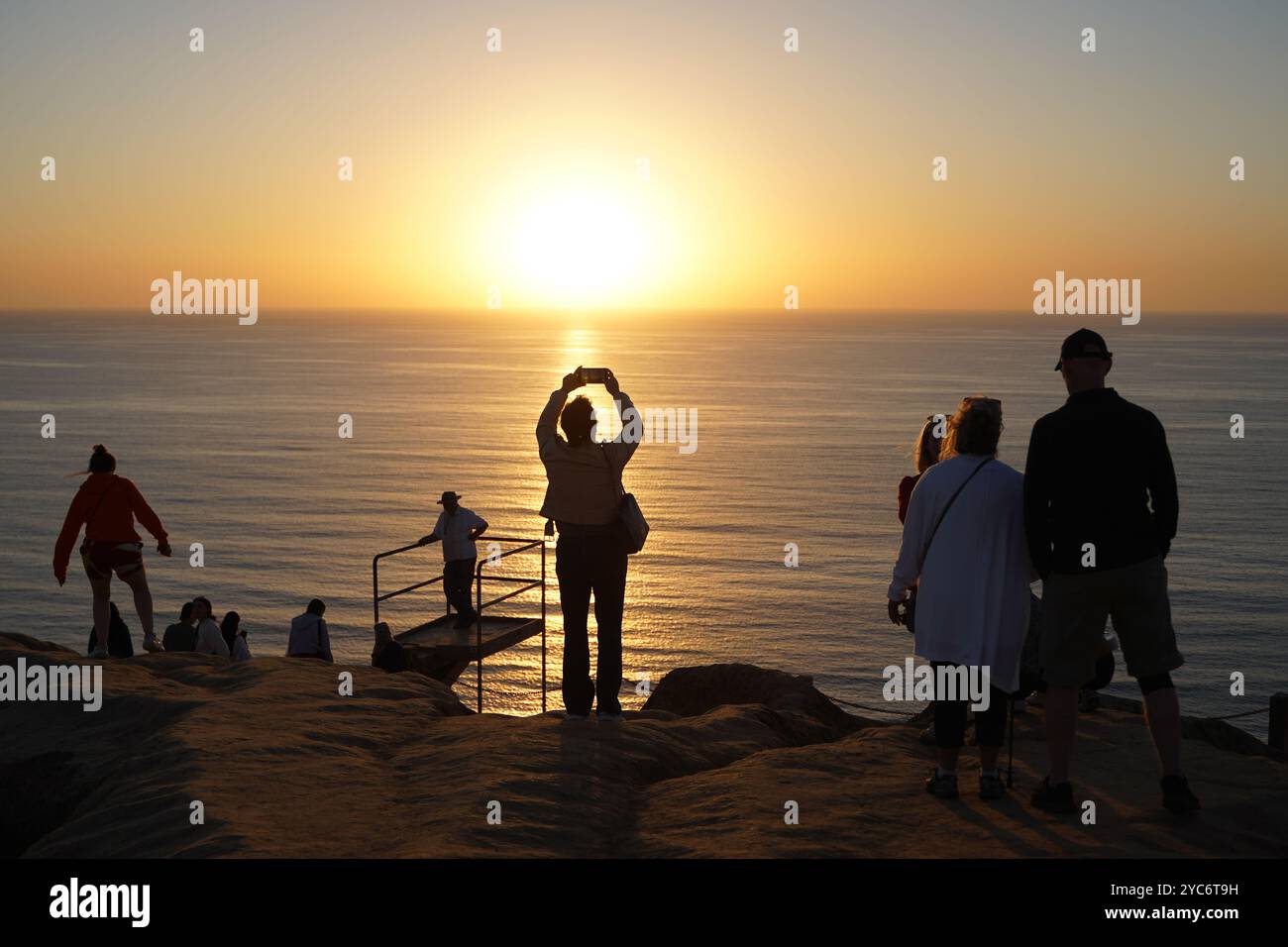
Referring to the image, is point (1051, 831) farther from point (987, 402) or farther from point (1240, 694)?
point (1240, 694)

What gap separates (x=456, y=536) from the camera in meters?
15.6

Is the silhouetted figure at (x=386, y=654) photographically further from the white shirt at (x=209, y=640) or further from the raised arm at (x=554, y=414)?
the raised arm at (x=554, y=414)

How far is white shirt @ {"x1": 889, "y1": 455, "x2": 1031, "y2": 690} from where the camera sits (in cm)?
575

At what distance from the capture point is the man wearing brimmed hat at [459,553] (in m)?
15.2

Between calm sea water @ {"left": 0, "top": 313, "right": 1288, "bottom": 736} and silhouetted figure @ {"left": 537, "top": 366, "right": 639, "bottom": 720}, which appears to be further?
calm sea water @ {"left": 0, "top": 313, "right": 1288, "bottom": 736}

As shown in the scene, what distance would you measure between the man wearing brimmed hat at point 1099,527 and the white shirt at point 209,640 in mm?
10389

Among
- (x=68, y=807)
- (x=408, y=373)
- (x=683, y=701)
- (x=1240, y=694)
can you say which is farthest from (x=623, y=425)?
(x=408, y=373)

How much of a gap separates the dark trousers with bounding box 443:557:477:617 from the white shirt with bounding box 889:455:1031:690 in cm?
993

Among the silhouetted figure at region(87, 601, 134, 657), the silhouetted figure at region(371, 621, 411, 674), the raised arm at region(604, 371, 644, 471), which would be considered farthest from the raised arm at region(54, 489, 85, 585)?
the raised arm at region(604, 371, 644, 471)

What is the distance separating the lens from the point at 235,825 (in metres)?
5.46

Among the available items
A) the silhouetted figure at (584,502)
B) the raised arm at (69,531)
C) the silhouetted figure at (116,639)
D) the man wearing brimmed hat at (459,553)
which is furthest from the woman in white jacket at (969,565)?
the man wearing brimmed hat at (459,553)

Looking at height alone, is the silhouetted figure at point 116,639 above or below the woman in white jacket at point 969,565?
below

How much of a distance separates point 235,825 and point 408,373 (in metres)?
163

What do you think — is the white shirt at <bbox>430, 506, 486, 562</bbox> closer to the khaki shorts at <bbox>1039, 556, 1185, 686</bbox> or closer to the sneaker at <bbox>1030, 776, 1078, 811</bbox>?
the sneaker at <bbox>1030, 776, 1078, 811</bbox>
